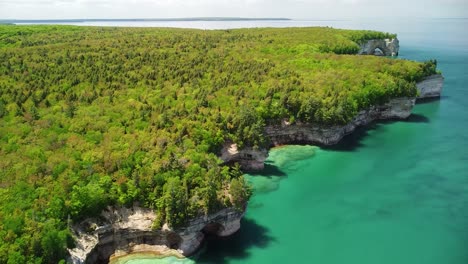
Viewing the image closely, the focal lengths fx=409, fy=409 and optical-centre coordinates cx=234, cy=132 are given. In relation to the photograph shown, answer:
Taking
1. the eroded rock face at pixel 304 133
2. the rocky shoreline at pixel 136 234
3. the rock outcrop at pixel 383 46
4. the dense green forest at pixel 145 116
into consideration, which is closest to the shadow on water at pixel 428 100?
the dense green forest at pixel 145 116

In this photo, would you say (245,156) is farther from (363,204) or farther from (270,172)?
(363,204)

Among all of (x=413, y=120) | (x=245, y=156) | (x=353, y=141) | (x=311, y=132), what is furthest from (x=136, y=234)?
(x=413, y=120)

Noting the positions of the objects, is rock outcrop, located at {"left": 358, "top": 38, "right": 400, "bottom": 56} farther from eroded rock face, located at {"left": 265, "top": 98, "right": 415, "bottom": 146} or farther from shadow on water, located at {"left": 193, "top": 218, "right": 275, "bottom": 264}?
shadow on water, located at {"left": 193, "top": 218, "right": 275, "bottom": 264}

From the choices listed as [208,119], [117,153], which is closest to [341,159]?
[208,119]

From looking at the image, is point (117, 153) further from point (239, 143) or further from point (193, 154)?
point (239, 143)

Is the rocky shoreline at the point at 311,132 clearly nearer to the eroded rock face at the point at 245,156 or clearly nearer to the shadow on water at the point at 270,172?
the eroded rock face at the point at 245,156

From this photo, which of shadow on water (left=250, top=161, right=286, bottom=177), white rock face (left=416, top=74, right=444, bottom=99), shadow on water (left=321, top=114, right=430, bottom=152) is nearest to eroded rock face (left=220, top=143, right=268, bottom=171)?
shadow on water (left=250, top=161, right=286, bottom=177)

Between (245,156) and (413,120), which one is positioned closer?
(245,156)
